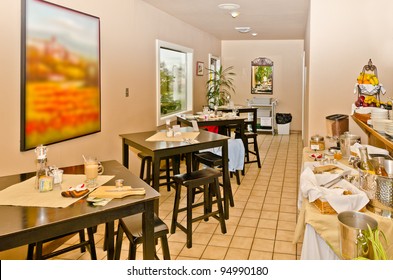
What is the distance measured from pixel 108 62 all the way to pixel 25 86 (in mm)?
1391

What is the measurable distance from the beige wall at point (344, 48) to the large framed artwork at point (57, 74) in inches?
89.4

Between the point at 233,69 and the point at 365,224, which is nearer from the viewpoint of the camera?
the point at 365,224

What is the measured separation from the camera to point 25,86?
2617 millimetres

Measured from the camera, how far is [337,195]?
191 cm

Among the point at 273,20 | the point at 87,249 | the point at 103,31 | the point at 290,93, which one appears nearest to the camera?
the point at 87,249

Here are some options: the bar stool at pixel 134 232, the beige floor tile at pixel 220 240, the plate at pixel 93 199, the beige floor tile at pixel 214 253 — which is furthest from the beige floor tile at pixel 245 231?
the plate at pixel 93 199

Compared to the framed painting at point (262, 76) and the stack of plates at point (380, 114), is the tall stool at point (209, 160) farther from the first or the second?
the framed painting at point (262, 76)

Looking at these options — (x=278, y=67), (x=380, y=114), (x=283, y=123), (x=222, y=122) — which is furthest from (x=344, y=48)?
(x=278, y=67)

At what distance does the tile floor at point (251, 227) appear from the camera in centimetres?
286

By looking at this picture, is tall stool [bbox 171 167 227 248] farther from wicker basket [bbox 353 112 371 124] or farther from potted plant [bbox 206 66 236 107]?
potted plant [bbox 206 66 236 107]

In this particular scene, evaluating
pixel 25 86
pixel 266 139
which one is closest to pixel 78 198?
pixel 25 86

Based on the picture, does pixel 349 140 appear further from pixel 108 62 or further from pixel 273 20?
pixel 273 20

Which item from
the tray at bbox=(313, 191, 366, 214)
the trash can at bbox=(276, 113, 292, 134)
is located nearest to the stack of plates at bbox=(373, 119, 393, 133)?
the tray at bbox=(313, 191, 366, 214)

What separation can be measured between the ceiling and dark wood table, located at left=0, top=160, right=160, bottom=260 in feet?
11.6
